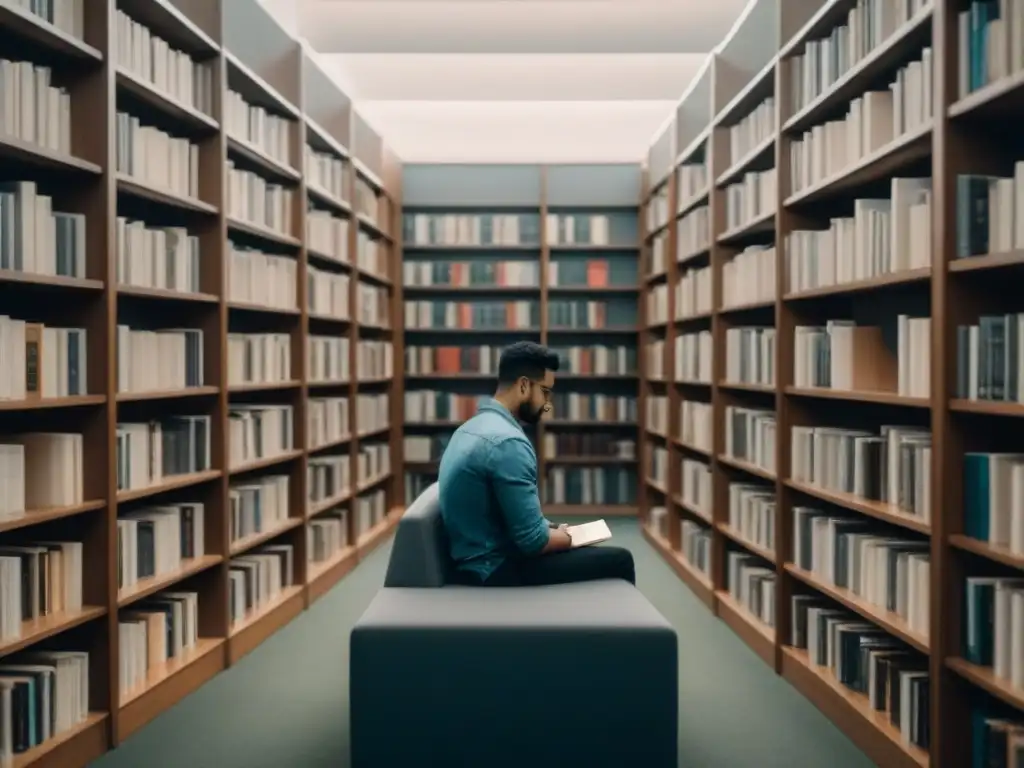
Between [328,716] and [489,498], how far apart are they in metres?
1.18

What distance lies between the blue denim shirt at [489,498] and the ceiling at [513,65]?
13.0 feet

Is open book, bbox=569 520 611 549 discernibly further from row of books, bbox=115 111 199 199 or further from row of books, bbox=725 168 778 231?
row of books, bbox=115 111 199 199

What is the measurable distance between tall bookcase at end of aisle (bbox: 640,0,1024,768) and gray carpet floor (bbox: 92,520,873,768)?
5.9 inches

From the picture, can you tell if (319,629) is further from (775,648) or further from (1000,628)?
(1000,628)

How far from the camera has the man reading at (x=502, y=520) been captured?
3.37 m

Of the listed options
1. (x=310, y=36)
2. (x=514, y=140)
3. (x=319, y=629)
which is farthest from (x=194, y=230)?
(x=514, y=140)

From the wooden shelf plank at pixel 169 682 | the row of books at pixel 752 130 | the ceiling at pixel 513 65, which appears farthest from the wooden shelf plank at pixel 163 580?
the ceiling at pixel 513 65

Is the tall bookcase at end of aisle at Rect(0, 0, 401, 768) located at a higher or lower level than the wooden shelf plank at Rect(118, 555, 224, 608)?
higher

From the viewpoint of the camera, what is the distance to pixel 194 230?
460cm

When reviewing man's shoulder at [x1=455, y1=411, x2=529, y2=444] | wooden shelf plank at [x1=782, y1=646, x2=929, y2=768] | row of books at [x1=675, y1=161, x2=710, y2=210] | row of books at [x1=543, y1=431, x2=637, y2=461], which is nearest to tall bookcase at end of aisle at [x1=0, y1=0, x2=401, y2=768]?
man's shoulder at [x1=455, y1=411, x2=529, y2=444]

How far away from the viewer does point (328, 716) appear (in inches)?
152

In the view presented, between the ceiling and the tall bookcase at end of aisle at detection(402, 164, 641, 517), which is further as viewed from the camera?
the tall bookcase at end of aisle at detection(402, 164, 641, 517)

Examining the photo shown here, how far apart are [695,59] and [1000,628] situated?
5.90 meters

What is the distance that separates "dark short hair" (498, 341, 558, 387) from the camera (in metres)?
3.82
